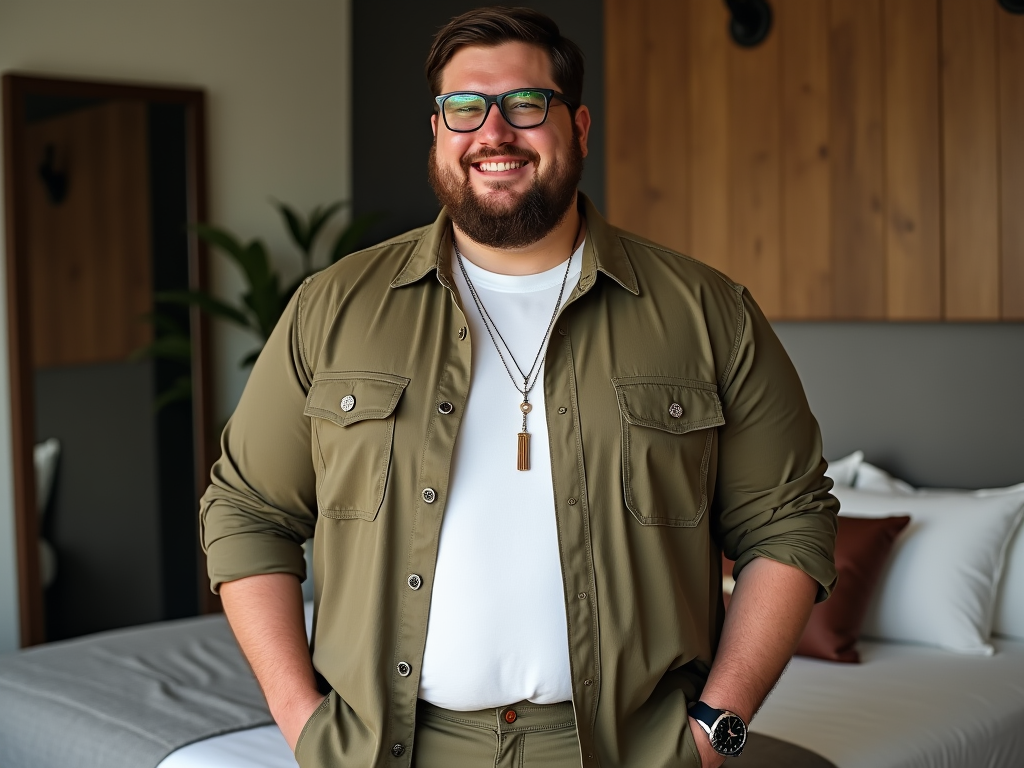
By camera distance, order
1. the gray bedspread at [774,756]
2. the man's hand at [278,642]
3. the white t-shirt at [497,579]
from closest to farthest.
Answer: the white t-shirt at [497,579] < the man's hand at [278,642] < the gray bedspread at [774,756]

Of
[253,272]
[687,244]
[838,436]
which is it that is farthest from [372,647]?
[253,272]

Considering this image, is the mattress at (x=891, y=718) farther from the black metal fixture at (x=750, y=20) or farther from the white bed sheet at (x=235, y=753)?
the black metal fixture at (x=750, y=20)

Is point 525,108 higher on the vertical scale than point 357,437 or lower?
higher

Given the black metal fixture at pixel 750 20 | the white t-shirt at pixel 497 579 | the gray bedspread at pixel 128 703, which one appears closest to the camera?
the white t-shirt at pixel 497 579

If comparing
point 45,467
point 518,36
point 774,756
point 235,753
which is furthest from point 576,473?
point 45,467

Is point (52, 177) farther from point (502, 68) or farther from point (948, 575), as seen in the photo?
point (948, 575)

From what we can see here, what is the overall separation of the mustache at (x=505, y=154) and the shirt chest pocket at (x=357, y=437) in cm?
35

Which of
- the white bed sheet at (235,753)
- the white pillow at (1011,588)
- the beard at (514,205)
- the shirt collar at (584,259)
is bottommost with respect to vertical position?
the white bed sheet at (235,753)

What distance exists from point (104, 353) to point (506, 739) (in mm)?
3713

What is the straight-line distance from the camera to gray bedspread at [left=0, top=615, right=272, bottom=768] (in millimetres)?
2686

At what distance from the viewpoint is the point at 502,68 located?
180 centimetres

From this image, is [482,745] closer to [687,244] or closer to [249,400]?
[249,400]

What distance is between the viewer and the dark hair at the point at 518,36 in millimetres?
1806

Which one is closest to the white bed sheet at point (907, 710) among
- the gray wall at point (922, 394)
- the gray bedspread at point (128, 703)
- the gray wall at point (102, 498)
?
the gray bedspread at point (128, 703)
